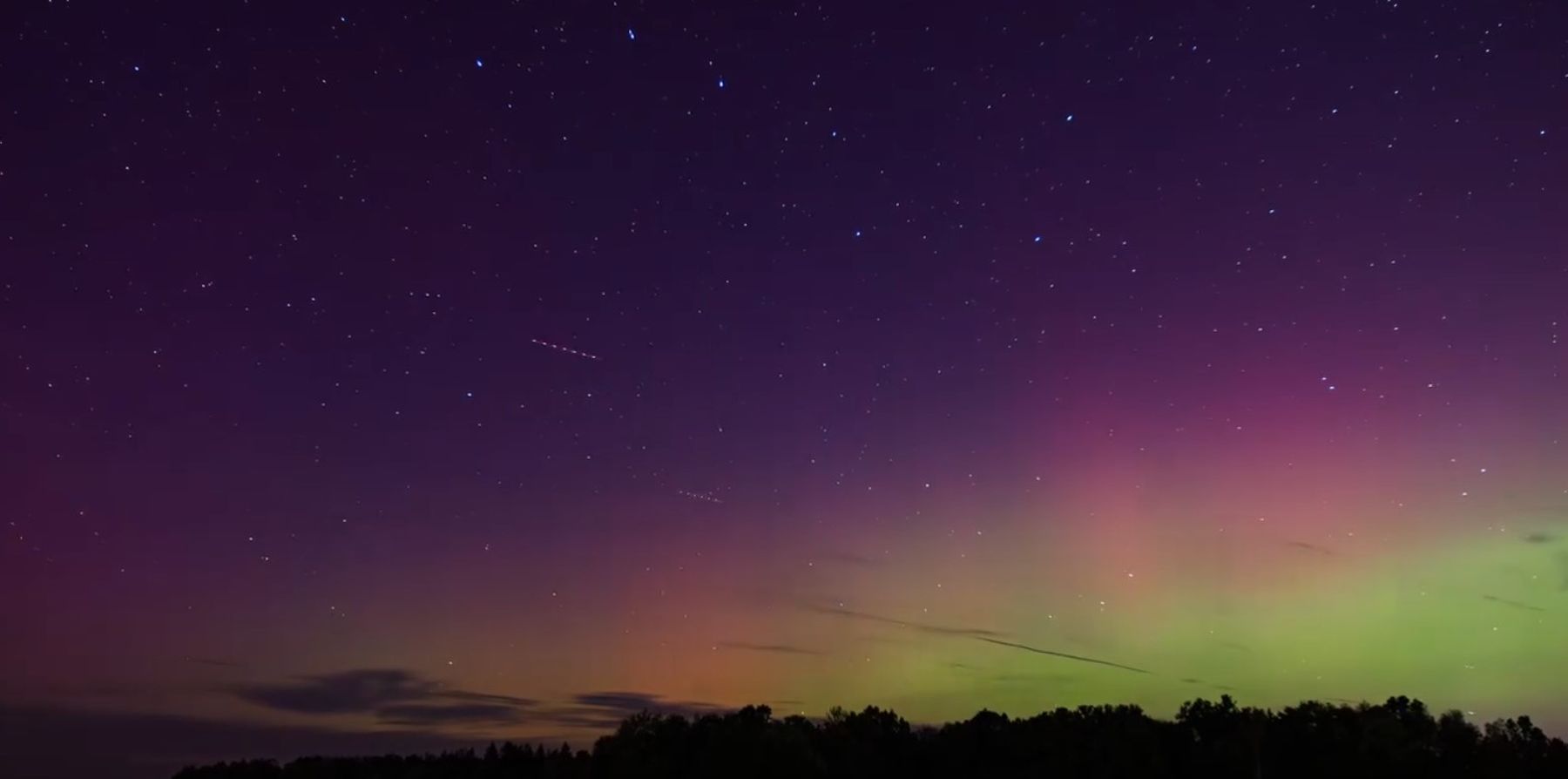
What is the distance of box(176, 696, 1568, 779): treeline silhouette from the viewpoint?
4566 cm

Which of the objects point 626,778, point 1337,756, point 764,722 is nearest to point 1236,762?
point 1337,756

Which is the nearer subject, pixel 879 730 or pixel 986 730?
pixel 986 730

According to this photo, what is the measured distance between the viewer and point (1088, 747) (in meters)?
55.1

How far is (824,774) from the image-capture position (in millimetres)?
62656

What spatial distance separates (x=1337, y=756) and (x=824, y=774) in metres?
26.2

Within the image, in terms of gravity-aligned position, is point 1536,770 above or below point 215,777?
above

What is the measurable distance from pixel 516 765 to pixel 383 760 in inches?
973

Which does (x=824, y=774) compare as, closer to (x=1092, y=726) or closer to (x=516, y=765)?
(x=1092, y=726)

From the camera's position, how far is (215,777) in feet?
392

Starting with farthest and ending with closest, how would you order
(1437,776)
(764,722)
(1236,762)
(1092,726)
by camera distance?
(764,722)
(1092,726)
(1236,762)
(1437,776)

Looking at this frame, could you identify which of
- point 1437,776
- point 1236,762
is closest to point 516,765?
point 1236,762

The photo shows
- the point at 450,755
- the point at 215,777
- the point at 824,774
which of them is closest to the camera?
the point at 824,774

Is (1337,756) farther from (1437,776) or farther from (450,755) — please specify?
(450,755)

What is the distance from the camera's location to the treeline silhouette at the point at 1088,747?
45656 millimetres
